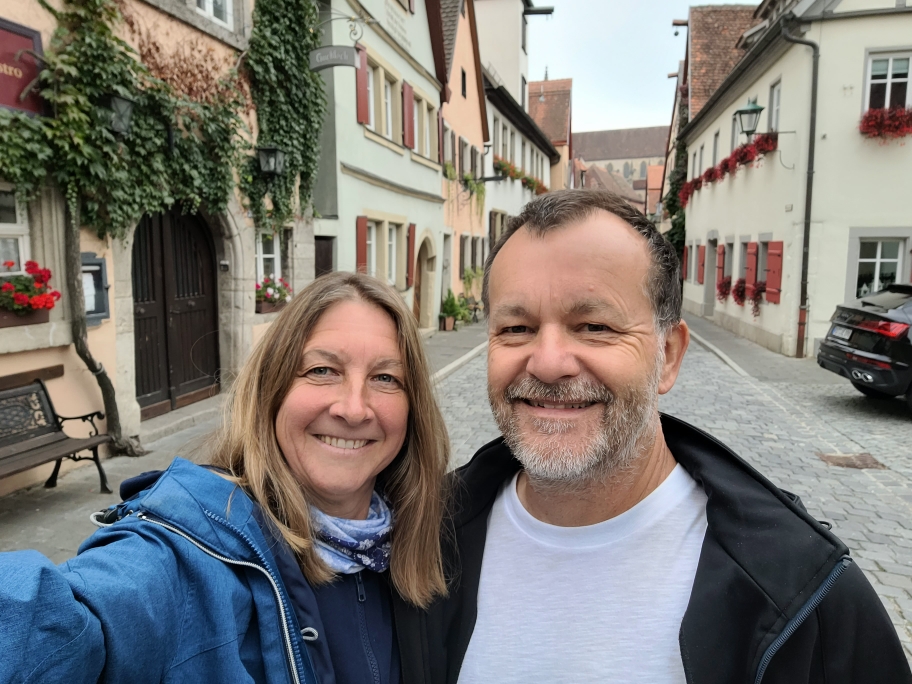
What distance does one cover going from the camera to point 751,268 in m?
15.6

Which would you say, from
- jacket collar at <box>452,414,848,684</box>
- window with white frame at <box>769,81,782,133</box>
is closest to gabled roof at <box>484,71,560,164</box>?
window with white frame at <box>769,81,782,133</box>

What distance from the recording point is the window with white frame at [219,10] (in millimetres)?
7438

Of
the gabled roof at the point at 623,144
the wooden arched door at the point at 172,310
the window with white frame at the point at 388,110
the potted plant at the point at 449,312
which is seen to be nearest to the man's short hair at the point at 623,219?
the wooden arched door at the point at 172,310

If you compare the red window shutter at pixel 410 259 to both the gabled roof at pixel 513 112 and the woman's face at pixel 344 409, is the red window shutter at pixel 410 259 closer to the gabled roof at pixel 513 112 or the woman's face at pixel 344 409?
the gabled roof at pixel 513 112

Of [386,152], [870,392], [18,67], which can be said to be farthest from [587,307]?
[386,152]

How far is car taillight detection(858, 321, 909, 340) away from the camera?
7.73 metres

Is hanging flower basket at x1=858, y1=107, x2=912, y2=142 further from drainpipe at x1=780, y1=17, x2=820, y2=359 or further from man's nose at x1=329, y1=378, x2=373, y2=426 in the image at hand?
man's nose at x1=329, y1=378, x2=373, y2=426

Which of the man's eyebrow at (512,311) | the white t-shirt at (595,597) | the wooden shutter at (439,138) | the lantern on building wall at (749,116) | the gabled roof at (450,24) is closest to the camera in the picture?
the white t-shirt at (595,597)

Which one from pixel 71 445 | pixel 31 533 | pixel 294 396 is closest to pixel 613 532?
pixel 294 396

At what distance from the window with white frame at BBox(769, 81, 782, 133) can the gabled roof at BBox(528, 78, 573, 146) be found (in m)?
25.3

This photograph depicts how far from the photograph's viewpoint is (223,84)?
7.49 m

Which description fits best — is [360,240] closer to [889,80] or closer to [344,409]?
[889,80]

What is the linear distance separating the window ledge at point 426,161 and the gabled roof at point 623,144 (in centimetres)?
8860

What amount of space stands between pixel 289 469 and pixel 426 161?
1501 cm
